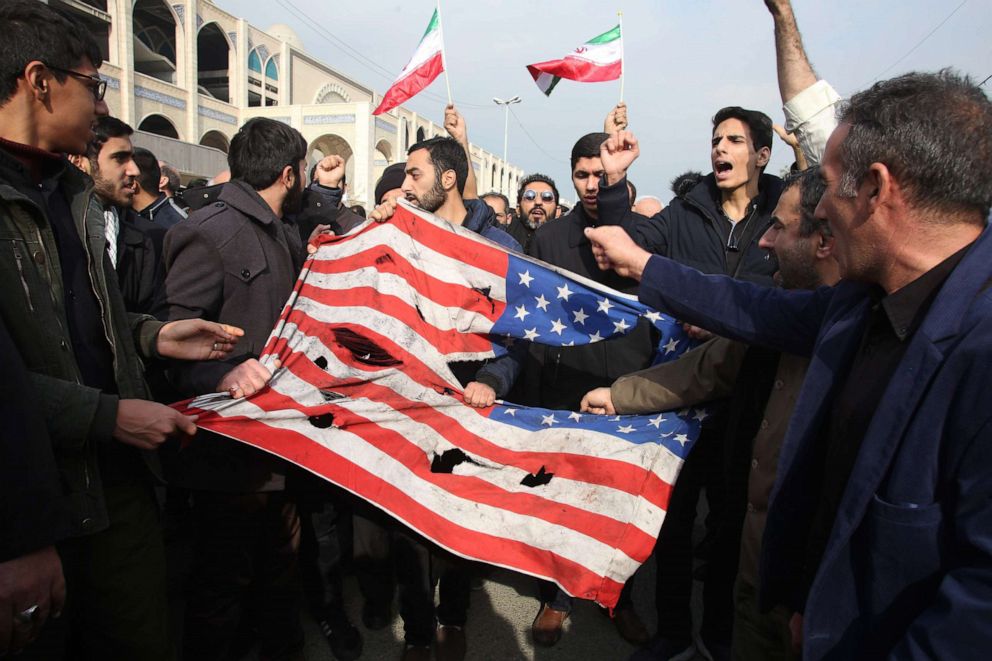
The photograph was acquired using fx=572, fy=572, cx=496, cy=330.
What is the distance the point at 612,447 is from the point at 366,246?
1.64 meters

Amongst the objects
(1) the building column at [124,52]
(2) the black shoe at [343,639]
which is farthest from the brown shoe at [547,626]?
(1) the building column at [124,52]

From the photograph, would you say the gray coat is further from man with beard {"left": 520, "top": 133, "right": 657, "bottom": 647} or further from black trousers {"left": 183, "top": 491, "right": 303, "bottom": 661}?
man with beard {"left": 520, "top": 133, "right": 657, "bottom": 647}

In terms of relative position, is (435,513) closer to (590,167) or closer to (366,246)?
(366,246)

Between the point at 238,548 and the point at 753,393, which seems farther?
the point at 238,548

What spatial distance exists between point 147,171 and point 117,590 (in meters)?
3.88

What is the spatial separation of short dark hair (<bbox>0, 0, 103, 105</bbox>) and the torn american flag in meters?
1.26

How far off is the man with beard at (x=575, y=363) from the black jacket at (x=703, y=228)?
127 millimetres

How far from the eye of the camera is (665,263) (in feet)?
7.31

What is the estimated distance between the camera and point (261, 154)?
119 inches

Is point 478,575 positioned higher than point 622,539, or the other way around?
point 622,539

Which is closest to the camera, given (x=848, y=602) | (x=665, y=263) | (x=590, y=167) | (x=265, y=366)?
(x=848, y=602)

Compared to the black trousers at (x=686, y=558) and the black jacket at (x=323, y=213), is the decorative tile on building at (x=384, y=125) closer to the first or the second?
the black jacket at (x=323, y=213)

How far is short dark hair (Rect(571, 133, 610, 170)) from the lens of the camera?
3969 mm

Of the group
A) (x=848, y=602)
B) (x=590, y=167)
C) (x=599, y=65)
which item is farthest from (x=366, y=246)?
(x=599, y=65)
